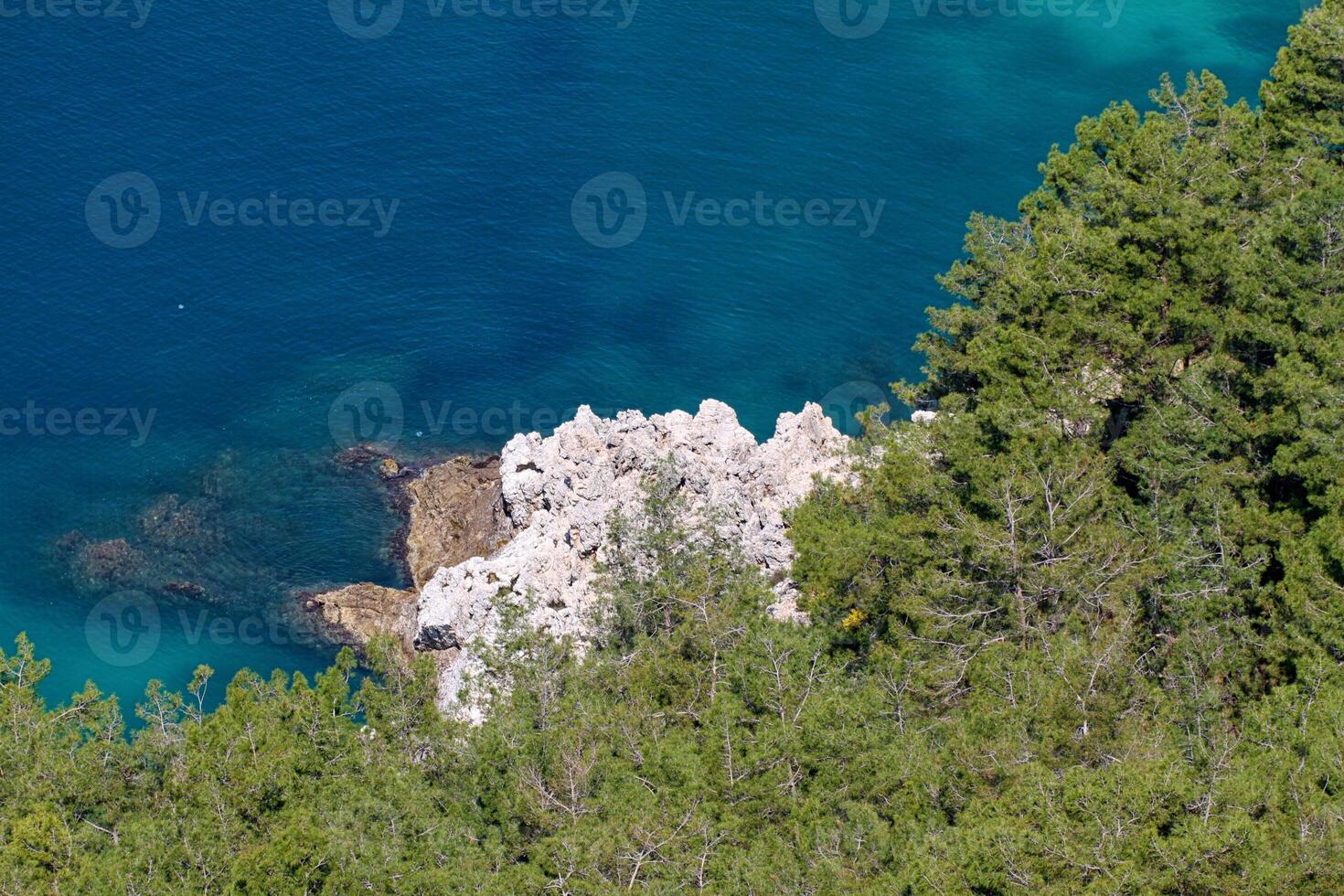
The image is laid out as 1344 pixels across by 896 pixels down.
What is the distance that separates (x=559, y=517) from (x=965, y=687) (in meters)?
24.9

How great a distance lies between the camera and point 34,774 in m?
47.8

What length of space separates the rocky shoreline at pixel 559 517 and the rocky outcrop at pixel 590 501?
74 millimetres

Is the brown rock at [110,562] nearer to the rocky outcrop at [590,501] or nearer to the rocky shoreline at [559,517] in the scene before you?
the rocky shoreline at [559,517]

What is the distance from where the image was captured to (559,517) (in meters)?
70.8

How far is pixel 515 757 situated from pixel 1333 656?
26690 millimetres

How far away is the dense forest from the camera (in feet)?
136

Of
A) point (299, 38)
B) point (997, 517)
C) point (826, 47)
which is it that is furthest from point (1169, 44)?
point (997, 517)

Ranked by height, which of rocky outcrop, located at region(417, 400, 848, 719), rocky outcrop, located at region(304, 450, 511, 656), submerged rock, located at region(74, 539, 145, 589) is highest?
rocky outcrop, located at region(417, 400, 848, 719)

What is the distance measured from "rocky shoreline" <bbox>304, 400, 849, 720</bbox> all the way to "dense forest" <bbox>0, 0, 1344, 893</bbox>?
381cm

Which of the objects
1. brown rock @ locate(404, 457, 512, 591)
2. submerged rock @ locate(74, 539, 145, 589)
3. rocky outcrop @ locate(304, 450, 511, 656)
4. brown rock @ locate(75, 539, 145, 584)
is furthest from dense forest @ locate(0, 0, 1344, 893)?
brown rock @ locate(75, 539, 145, 584)

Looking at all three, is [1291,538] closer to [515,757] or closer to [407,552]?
[515,757]

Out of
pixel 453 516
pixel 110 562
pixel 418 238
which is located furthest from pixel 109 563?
pixel 418 238

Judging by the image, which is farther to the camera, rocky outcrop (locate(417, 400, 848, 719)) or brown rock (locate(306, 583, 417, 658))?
brown rock (locate(306, 583, 417, 658))

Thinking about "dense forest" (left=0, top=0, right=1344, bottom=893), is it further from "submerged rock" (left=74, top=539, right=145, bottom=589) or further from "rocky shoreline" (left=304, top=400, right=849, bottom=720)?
"submerged rock" (left=74, top=539, right=145, bottom=589)
